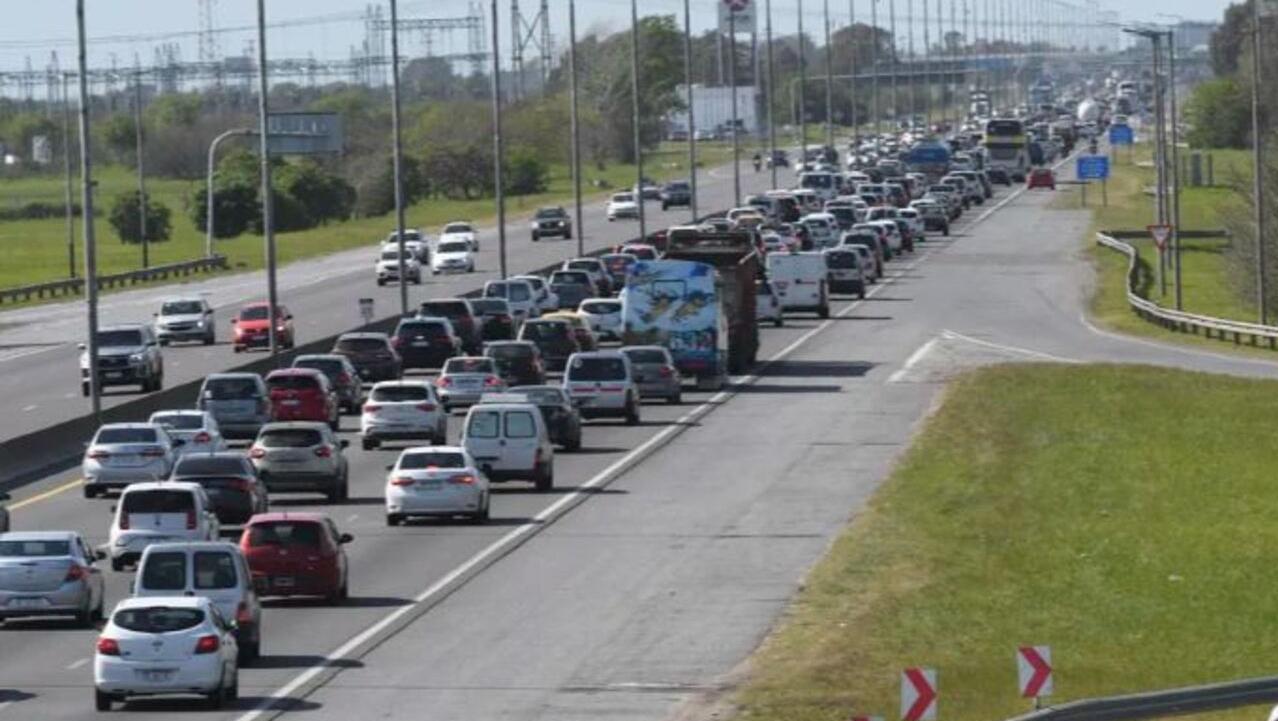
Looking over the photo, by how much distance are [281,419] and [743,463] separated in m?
10.2

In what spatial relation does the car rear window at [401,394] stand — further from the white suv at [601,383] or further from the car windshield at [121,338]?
the car windshield at [121,338]

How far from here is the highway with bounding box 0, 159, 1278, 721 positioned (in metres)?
35.8

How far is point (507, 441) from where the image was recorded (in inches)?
2279

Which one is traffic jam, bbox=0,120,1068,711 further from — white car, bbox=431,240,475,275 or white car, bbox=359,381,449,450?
white car, bbox=431,240,475,275

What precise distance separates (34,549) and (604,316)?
5308cm

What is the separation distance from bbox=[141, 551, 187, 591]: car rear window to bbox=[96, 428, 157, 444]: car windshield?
19056mm

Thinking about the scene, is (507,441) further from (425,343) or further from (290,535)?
(425,343)

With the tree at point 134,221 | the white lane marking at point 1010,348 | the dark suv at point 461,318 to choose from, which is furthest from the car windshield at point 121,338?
the tree at point 134,221

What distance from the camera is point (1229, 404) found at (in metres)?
73.8

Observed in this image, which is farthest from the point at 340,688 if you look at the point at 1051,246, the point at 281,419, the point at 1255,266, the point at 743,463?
the point at 1051,246

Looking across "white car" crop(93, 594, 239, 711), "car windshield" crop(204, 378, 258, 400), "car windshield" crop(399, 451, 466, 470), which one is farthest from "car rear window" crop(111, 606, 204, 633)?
"car windshield" crop(204, 378, 258, 400)

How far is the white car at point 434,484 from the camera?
173 feet

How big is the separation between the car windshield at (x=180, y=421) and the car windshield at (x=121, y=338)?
54.7 feet

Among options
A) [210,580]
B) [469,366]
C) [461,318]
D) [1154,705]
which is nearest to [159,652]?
[210,580]
